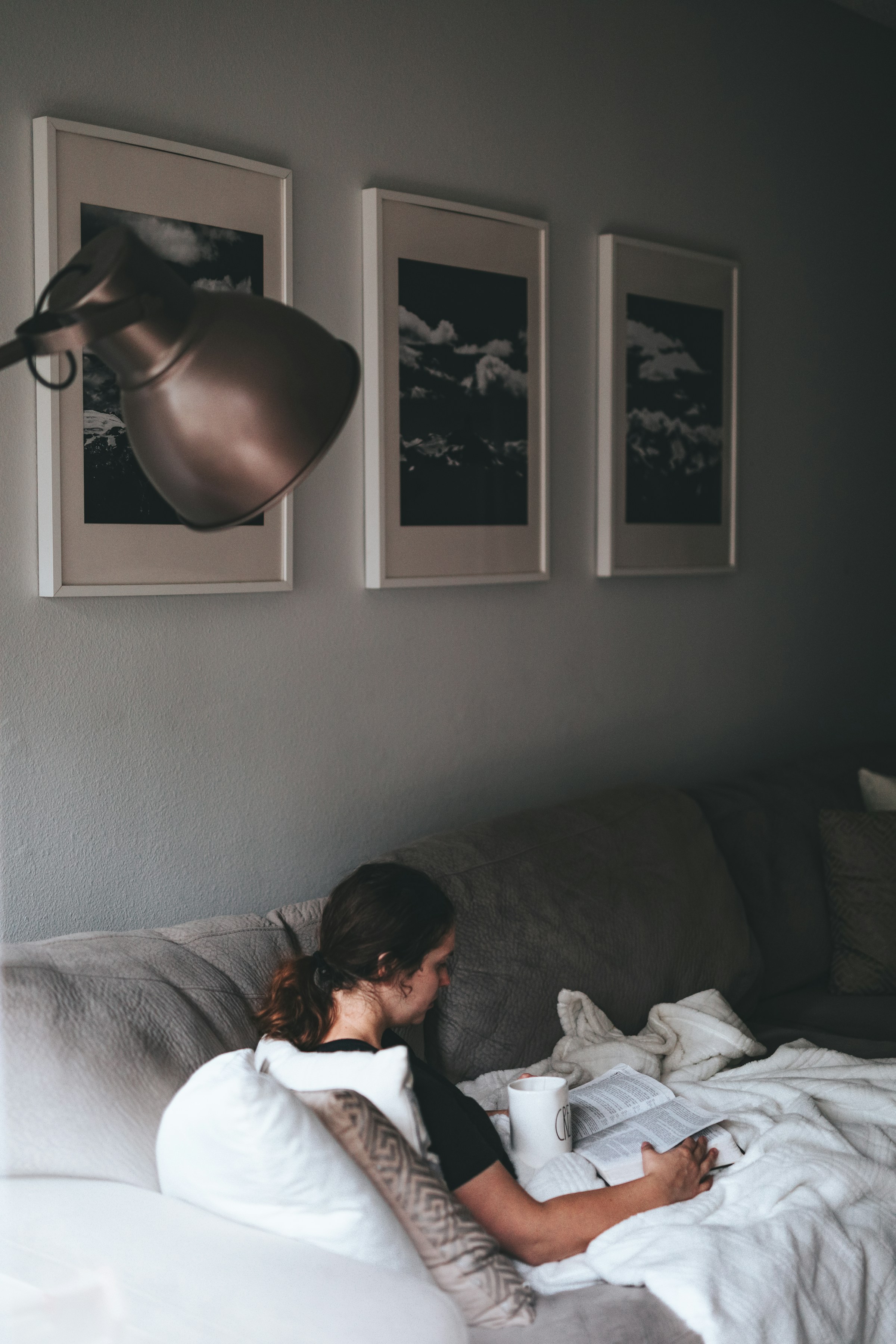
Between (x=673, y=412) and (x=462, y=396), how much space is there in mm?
776

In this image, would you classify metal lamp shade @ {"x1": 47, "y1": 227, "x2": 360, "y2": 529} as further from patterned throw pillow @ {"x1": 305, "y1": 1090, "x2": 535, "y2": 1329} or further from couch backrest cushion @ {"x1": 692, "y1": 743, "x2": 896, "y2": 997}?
couch backrest cushion @ {"x1": 692, "y1": 743, "x2": 896, "y2": 997}

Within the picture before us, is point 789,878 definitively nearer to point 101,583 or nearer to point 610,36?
point 101,583

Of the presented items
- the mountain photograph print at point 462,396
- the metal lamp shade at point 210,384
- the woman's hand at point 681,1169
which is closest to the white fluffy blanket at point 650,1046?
the woman's hand at point 681,1169

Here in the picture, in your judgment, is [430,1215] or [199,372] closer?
[199,372]

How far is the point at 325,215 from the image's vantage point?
2248mm

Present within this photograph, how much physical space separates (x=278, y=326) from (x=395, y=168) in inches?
61.4

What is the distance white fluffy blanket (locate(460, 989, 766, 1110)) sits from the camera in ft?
6.77

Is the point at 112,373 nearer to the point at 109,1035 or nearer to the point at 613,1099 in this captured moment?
the point at 109,1035

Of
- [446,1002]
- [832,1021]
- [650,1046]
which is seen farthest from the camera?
[832,1021]

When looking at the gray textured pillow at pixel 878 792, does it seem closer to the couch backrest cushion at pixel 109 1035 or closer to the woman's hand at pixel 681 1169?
the woman's hand at pixel 681 1169

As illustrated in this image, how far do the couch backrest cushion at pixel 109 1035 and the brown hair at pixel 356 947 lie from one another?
0.08 metres

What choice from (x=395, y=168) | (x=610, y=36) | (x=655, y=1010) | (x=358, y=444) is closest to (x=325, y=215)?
(x=395, y=168)

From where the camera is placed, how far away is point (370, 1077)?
57.2 inches

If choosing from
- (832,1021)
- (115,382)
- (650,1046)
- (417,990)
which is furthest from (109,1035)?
(832,1021)
